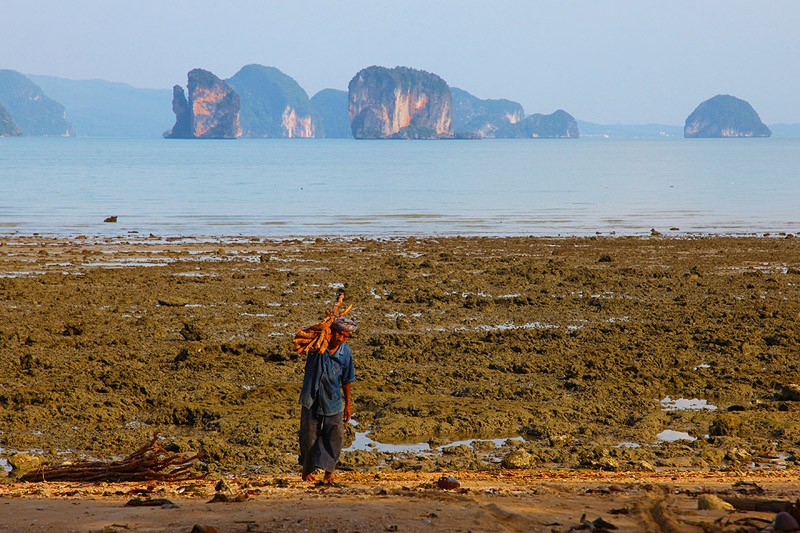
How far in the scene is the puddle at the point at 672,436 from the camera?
907 centimetres

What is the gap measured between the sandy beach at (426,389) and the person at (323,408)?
29 cm

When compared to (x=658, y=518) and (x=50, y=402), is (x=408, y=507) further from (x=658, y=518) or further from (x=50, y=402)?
(x=50, y=402)

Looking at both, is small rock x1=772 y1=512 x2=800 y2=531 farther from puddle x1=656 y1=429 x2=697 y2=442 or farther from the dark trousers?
puddle x1=656 y1=429 x2=697 y2=442

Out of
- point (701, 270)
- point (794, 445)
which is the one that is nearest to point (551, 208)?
point (701, 270)

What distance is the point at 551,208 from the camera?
42.4 m

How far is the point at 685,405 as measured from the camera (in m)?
10.3

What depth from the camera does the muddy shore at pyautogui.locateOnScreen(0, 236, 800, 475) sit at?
874 cm

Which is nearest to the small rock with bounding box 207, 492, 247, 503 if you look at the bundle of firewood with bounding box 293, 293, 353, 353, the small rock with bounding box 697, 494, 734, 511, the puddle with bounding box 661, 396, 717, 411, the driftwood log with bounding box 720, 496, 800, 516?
the bundle of firewood with bounding box 293, 293, 353, 353

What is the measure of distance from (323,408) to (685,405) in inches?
182

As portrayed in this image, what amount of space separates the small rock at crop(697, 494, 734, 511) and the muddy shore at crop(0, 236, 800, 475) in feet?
5.79

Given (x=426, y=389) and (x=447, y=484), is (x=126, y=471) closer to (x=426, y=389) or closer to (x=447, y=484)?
(x=447, y=484)

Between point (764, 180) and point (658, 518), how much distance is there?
68.6 metres

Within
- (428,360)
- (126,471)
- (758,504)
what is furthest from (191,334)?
(758,504)

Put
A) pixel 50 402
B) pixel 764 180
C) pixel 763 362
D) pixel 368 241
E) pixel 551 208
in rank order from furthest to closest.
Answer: pixel 764 180, pixel 551 208, pixel 368 241, pixel 763 362, pixel 50 402
